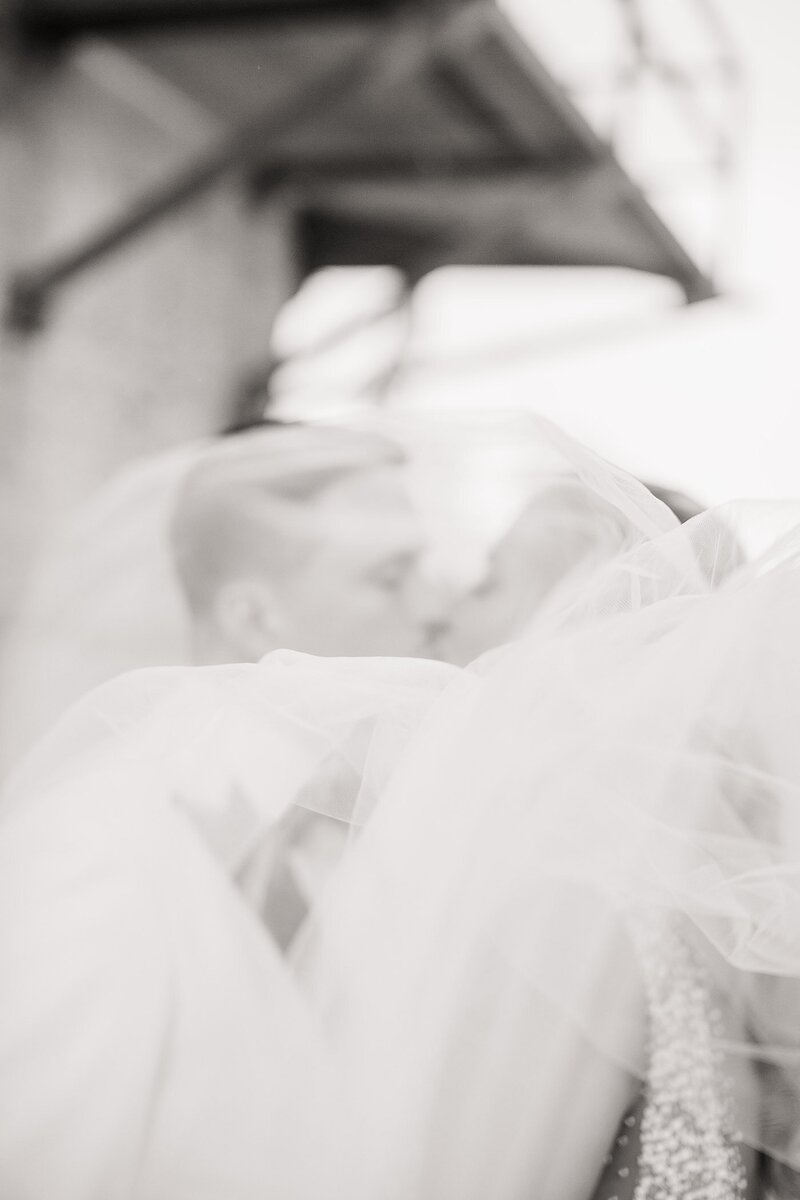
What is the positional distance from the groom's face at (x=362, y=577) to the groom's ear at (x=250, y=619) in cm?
1

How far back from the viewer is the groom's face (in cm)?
91

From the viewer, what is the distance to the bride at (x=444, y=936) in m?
0.58

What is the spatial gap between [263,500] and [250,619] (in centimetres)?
11

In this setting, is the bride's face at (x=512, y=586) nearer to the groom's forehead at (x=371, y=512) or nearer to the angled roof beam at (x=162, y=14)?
the groom's forehead at (x=371, y=512)

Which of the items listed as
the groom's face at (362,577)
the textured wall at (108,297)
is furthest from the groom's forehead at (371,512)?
the textured wall at (108,297)

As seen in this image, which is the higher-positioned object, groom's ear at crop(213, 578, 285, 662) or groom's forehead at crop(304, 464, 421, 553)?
groom's forehead at crop(304, 464, 421, 553)

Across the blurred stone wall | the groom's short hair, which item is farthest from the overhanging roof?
the groom's short hair

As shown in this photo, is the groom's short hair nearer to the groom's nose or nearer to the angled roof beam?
the groom's nose

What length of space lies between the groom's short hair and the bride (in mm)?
303

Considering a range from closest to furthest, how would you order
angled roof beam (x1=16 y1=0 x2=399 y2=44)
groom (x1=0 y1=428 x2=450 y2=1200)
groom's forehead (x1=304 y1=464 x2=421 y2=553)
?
groom (x1=0 y1=428 x2=450 y2=1200)
groom's forehead (x1=304 y1=464 x2=421 y2=553)
angled roof beam (x1=16 y1=0 x2=399 y2=44)

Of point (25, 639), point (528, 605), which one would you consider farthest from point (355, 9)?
point (528, 605)

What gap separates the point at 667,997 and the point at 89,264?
2.09 m

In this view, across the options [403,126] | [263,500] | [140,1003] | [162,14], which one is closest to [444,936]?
[140,1003]

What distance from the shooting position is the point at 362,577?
93cm
